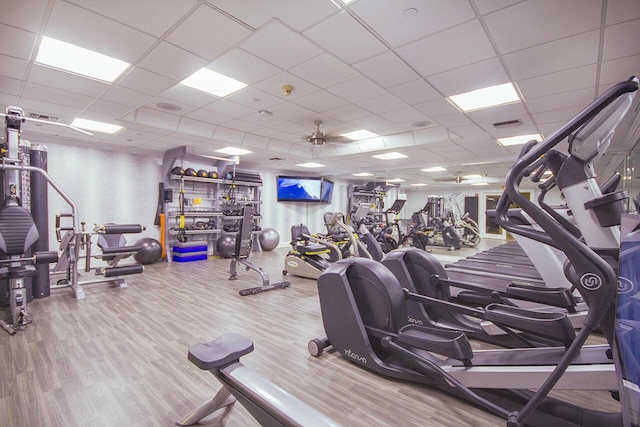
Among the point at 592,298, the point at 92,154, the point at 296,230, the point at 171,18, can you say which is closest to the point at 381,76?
the point at 171,18

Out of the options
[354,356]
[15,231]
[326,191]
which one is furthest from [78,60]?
[326,191]

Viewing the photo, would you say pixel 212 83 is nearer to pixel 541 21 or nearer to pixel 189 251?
pixel 541 21

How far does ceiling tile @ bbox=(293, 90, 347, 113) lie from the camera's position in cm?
385

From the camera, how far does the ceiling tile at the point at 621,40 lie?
2.31 metres

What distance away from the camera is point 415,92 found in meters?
3.70

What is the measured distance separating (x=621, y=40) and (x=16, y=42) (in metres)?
5.33

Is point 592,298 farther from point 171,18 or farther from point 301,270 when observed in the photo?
point 301,270

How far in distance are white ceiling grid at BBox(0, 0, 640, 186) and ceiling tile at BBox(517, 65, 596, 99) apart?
0.8 inches

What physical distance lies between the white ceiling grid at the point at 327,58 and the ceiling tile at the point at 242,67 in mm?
18

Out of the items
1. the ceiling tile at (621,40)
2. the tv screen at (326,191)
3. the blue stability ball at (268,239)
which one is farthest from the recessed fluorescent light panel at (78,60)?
the tv screen at (326,191)

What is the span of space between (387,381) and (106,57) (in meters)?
3.94

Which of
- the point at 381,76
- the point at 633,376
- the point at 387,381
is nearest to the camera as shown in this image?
the point at 633,376

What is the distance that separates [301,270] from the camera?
535 cm

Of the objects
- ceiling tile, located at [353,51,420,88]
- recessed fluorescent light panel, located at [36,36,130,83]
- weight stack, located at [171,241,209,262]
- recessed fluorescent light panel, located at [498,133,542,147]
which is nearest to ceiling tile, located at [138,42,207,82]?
recessed fluorescent light panel, located at [36,36,130,83]
